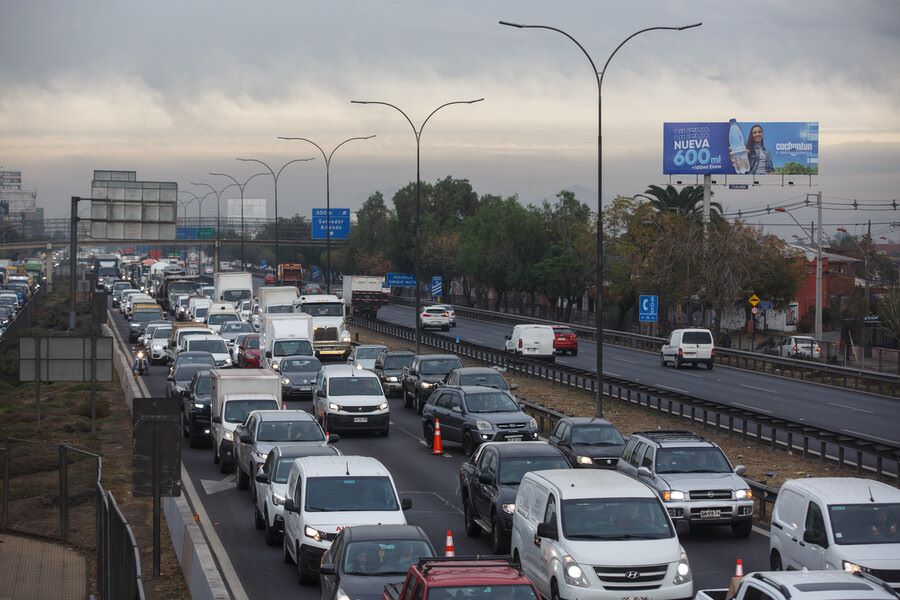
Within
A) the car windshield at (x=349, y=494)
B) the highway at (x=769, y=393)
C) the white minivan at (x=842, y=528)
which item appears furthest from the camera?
the highway at (x=769, y=393)

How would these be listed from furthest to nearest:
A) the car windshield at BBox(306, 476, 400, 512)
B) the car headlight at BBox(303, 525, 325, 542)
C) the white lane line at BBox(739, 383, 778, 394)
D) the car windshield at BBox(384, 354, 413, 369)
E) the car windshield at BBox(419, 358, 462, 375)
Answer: the white lane line at BBox(739, 383, 778, 394)
the car windshield at BBox(384, 354, 413, 369)
the car windshield at BBox(419, 358, 462, 375)
the car windshield at BBox(306, 476, 400, 512)
the car headlight at BBox(303, 525, 325, 542)

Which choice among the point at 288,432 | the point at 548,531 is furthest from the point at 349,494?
the point at 288,432

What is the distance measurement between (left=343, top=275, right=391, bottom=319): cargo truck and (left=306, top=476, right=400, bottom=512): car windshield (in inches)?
2753

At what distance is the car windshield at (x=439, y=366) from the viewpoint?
134 ft

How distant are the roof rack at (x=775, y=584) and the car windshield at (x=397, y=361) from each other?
3447cm

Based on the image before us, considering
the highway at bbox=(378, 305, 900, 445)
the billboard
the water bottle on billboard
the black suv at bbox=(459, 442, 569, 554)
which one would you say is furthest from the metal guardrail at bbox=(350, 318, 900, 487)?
the water bottle on billboard

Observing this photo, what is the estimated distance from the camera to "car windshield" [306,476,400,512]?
1773cm

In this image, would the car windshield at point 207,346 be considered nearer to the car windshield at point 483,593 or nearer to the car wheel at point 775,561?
the car wheel at point 775,561

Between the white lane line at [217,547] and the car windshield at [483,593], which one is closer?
the car windshield at [483,593]

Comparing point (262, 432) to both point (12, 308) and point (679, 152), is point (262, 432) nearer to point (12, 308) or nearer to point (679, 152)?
point (12, 308)

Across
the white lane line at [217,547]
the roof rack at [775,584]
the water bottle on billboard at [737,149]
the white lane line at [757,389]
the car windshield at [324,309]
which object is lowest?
the white lane line at [757,389]

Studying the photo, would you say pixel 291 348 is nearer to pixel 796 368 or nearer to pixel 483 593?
pixel 796 368

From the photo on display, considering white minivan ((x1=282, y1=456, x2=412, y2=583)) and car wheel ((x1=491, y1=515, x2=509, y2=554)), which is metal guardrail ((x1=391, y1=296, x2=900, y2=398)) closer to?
car wheel ((x1=491, y1=515, x2=509, y2=554))

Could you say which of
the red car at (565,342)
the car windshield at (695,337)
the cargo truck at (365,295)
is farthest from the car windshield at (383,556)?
the cargo truck at (365,295)
